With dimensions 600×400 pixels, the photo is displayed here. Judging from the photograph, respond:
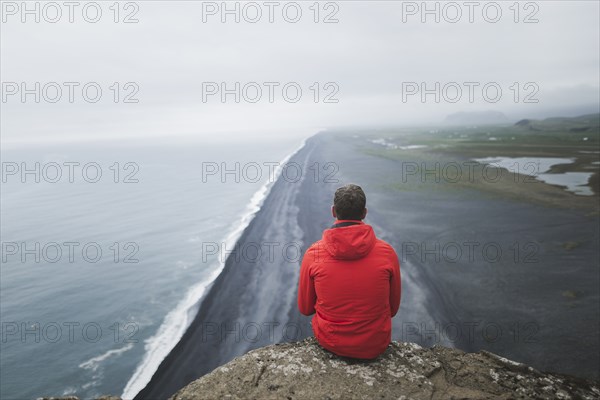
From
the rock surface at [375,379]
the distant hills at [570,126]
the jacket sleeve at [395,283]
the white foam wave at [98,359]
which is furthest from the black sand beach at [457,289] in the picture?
the distant hills at [570,126]

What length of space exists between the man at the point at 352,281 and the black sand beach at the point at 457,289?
1001 cm

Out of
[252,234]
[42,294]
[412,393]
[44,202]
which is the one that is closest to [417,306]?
[412,393]

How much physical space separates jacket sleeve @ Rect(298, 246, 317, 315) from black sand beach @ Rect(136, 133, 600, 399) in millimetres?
9946

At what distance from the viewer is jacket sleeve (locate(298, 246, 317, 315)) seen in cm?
392

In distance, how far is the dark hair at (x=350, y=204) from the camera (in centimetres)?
381

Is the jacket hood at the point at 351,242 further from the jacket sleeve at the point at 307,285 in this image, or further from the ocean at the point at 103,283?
the ocean at the point at 103,283

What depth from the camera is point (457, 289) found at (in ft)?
52.5

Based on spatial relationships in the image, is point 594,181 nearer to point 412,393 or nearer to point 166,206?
point 412,393

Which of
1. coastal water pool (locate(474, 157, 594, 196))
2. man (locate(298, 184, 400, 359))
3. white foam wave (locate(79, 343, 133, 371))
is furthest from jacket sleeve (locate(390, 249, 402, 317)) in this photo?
coastal water pool (locate(474, 157, 594, 196))

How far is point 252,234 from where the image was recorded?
28.0 metres

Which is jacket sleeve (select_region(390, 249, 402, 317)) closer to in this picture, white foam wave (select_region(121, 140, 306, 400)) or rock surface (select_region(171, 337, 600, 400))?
→ rock surface (select_region(171, 337, 600, 400))

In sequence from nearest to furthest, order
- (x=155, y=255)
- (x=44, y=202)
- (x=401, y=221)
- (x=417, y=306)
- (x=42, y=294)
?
(x=417, y=306) → (x=42, y=294) → (x=155, y=255) → (x=401, y=221) → (x=44, y=202)

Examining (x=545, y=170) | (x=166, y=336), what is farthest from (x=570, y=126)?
(x=166, y=336)

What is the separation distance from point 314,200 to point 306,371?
3337 cm
